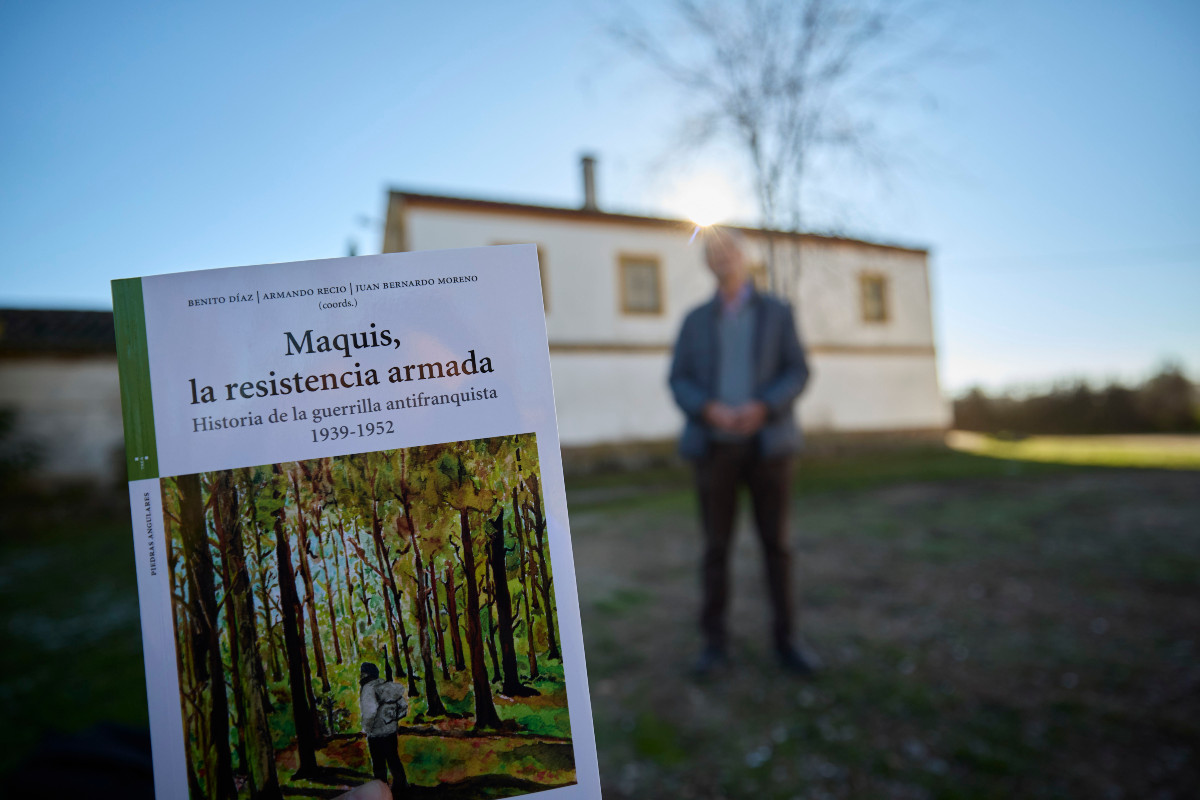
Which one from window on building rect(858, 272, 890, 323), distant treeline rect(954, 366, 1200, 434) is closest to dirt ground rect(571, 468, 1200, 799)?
window on building rect(858, 272, 890, 323)

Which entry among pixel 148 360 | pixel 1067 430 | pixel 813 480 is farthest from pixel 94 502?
pixel 1067 430

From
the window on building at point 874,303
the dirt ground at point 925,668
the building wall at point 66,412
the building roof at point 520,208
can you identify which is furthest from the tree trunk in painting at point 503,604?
the window on building at point 874,303

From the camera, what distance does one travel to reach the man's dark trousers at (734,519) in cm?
258

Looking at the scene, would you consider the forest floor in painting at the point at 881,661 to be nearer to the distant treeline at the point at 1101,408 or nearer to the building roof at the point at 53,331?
the building roof at the point at 53,331

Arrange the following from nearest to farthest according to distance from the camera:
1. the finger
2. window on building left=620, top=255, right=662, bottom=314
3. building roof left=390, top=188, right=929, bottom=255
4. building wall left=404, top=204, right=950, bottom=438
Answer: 1. the finger
2. building roof left=390, top=188, right=929, bottom=255
3. building wall left=404, top=204, right=950, bottom=438
4. window on building left=620, top=255, right=662, bottom=314

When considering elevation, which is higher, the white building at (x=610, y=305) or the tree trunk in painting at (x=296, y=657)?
the white building at (x=610, y=305)

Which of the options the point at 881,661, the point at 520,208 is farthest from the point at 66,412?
the point at 881,661

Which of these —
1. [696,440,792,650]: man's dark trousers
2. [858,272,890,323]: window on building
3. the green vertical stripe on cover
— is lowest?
[696,440,792,650]: man's dark trousers

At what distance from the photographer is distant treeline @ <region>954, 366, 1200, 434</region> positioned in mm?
19266

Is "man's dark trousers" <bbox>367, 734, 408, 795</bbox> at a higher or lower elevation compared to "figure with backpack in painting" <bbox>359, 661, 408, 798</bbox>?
lower

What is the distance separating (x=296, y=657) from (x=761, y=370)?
222 cm

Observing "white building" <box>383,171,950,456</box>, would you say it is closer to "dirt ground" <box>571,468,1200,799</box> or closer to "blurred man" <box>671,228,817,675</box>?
"dirt ground" <box>571,468,1200,799</box>

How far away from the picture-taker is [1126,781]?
71.4 inches

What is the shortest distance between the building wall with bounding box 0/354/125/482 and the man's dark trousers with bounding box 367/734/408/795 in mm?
13742
